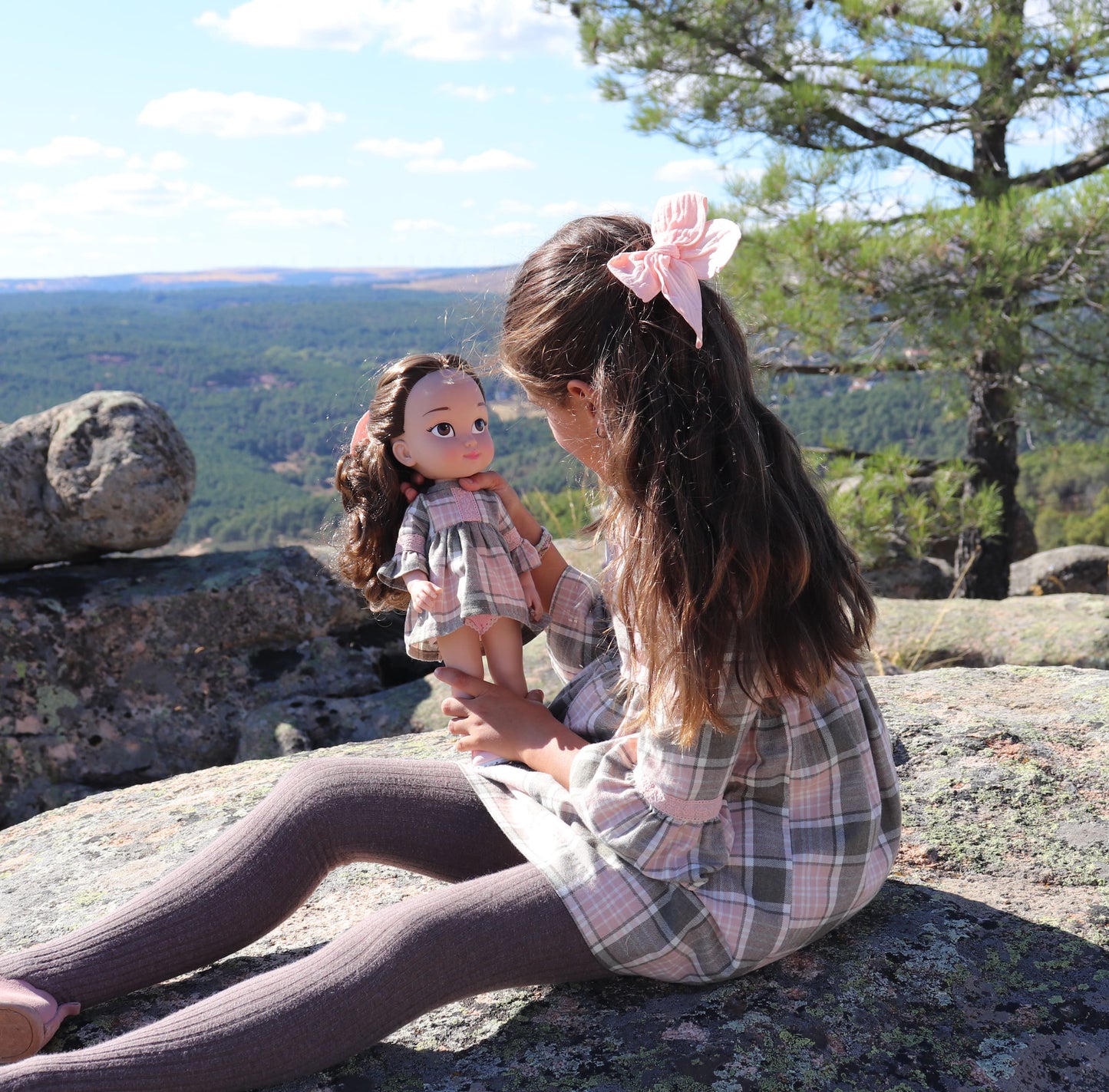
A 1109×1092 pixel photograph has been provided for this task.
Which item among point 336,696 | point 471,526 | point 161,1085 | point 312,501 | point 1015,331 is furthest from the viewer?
point 312,501

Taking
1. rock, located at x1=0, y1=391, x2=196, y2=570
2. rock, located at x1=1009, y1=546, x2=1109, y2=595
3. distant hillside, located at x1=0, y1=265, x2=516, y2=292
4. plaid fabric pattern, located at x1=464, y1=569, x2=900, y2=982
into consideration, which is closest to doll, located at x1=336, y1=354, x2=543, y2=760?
plaid fabric pattern, located at x1=464, y1=569, x2=900, y2=982

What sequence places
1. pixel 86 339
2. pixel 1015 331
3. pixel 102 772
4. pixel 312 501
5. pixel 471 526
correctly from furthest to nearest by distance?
pixel 86 339
pixel 312 501
pixel 1015 331
pixel 102 772
pixel 471 526

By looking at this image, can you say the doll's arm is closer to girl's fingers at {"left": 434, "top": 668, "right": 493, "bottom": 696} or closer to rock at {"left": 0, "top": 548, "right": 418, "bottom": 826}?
girl's fingers at {"left": 434, "top": 668, "right": 493, "bottom": 696}

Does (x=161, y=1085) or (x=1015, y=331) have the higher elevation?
(x=1015, y=331)

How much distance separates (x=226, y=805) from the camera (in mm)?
2566

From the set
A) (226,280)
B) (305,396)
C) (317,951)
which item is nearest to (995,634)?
(317,951)

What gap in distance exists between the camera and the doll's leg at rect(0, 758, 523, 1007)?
166 centimetres

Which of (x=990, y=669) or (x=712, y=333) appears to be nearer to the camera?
(x=712, y=333)

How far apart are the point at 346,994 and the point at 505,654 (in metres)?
0.69

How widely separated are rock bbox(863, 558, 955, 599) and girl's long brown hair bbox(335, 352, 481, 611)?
497cm

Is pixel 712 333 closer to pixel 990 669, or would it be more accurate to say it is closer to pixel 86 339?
pixel 990 669

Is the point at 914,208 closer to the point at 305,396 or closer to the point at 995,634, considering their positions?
the point at 995,634

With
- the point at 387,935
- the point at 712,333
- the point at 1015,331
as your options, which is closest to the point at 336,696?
the point at 387,935

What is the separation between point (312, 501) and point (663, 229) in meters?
40.4
